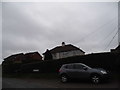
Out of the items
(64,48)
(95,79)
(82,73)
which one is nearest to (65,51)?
(64,48)

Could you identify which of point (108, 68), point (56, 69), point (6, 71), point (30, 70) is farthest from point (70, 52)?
point (108, 68)

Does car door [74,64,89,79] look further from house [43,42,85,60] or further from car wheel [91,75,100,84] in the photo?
house [43,42,85,60]

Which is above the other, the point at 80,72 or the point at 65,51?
the point at 65,51

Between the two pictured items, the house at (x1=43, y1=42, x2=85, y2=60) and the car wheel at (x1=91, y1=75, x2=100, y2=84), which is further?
the house at (x1=43, y1=42, x2=85, y2=60)

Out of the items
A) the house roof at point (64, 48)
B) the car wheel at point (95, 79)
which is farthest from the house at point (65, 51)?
Result: the car wheel at point (95, 79)

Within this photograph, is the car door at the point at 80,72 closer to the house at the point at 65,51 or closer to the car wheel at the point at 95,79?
the car wheel at the point at 95,79

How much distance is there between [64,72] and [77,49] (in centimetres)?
4395

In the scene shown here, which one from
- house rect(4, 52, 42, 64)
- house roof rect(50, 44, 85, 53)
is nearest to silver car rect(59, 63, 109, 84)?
house rect(4, 52, 42, 64)

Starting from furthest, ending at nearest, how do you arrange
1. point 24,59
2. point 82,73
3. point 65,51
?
point 65,51
point 24,59
point 82,73

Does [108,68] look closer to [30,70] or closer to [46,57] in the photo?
[30,70]

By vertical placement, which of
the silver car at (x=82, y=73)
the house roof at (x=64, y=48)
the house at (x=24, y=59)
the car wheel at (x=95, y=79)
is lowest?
the car wheel at (x=95, y=79)

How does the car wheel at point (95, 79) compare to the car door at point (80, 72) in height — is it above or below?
below

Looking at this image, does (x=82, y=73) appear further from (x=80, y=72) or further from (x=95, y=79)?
(x=95, y=79)

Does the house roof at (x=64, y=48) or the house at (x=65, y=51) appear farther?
the house roof at (x=64, y=48)
